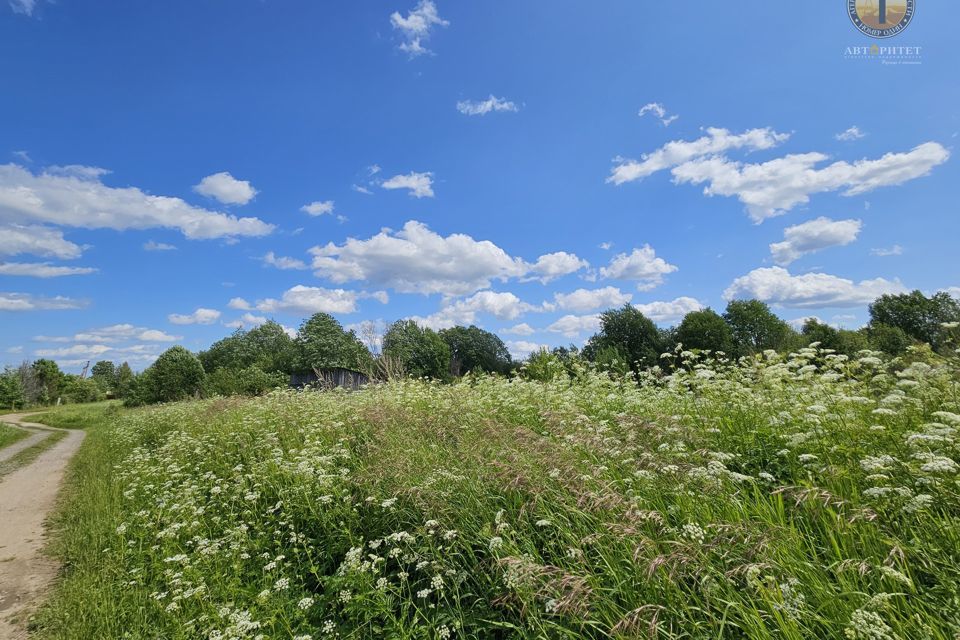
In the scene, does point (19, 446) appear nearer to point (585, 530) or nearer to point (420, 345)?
point (585, 530)

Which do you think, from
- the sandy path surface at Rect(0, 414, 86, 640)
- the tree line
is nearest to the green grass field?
the sandy path surface at Rect(0, 414, 86, 640)

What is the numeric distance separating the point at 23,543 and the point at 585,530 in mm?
8931

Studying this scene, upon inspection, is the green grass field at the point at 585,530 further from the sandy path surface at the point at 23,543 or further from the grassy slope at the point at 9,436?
the grassy slope at the point at 9,436

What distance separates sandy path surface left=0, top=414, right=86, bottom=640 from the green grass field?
0.90 feet

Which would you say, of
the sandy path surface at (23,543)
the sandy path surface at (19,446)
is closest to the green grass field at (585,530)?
the sandy path surface at (23,543)

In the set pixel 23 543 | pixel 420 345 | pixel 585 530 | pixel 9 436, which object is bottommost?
pixel 23 543

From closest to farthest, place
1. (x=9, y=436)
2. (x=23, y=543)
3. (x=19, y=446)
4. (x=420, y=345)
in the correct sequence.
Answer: (x=23, y=543) → (x=19, y=446) → (x=9, y=436) → (x=420, y=345)

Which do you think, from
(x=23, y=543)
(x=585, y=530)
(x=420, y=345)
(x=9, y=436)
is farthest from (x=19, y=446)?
(x=420, y=345)

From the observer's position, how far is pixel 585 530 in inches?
130

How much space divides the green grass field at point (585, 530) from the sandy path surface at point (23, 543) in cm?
28

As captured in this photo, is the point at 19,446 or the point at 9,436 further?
the point at 9,436

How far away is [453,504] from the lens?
404 cm

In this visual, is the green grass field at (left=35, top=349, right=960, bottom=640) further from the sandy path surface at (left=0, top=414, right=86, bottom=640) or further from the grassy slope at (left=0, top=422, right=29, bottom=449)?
the grassy slope at (left=0, top=422, right=29, bottom=449)

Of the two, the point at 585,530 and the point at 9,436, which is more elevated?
the point at 585,530
